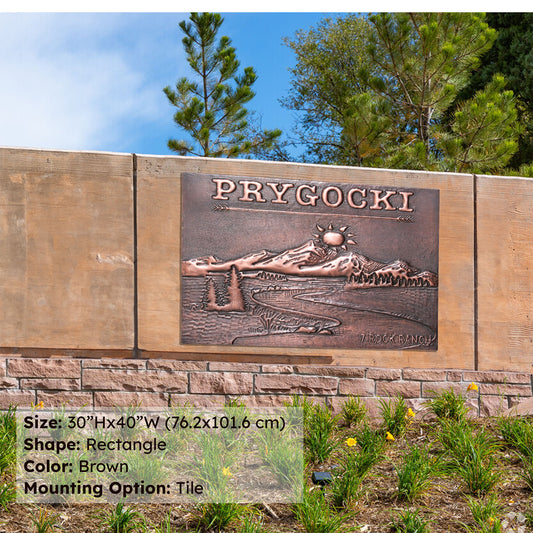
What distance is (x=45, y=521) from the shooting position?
140 inches

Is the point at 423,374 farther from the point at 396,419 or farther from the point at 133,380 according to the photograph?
the point at 133,380

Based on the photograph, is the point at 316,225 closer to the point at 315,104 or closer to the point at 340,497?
the point at 340,497

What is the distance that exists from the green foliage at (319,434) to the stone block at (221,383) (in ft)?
2.12

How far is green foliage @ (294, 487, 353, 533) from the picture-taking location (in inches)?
142

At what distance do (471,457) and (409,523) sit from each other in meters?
0.99

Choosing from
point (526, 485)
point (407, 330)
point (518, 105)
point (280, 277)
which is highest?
point (518, 105)

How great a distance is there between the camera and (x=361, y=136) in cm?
1232

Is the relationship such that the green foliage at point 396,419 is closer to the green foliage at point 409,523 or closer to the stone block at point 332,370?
the stone block at point 332,370

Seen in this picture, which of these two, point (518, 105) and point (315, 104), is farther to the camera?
point (315, 104)

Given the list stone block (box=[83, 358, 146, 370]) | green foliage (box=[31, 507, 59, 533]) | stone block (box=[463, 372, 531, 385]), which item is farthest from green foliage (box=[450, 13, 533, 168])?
green foliage (box=[31, 507, 59, 533])

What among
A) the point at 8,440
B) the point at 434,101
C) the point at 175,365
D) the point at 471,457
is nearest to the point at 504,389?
the point at 471,457

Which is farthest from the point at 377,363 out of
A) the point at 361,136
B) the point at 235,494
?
the point at 361,136

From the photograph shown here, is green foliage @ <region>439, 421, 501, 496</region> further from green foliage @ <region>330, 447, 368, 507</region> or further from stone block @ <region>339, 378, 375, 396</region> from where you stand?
stone block @ <region>339, 378, 375, 396</region>

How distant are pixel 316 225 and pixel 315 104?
13.5 metres
